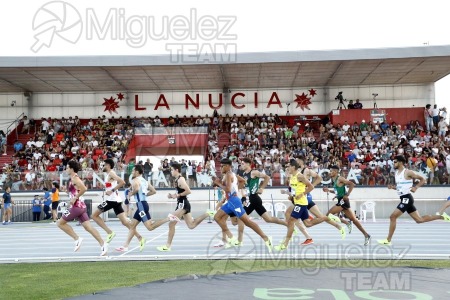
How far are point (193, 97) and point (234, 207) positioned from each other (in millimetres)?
31261

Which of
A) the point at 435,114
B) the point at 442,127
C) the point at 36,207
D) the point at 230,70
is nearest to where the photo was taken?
the point at 36,207

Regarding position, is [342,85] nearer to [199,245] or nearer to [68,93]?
[68,93]

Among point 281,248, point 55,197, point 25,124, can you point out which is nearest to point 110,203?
point 281,248

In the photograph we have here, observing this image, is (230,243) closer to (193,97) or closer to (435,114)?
(435,114)

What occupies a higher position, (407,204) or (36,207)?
(407,204)

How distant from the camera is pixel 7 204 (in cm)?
2736

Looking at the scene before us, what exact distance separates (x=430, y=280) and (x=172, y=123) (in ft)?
A: 111

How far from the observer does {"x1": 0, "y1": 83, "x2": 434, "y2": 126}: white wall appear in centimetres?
4338

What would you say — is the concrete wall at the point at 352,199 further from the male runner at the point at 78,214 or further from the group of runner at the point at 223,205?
the male runner at the point at 78,214

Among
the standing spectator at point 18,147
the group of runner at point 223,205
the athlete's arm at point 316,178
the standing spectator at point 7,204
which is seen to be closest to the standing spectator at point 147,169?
the standing spectator at point 7,204

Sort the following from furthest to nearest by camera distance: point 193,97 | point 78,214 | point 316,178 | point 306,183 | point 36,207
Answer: point 193,97 < point 36,207 < point 316,178 < point 306,183 < point 78,214

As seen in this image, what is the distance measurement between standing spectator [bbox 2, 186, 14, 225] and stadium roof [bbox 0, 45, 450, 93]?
34.4 feet

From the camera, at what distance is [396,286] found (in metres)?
8.35

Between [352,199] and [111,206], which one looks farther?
[352,199]
